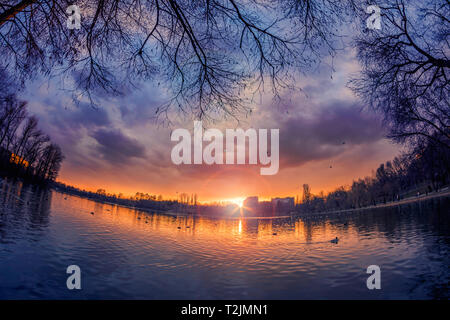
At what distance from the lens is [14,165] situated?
2045 inches

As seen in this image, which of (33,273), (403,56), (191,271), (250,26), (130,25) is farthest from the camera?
(403,56)

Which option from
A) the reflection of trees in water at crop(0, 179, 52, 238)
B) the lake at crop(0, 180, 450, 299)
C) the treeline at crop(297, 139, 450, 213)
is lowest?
the lake at crop(0, 180, 450, 299)

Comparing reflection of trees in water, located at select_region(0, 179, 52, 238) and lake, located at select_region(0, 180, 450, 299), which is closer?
lake, located at select_region(0, 180, 450, 299)

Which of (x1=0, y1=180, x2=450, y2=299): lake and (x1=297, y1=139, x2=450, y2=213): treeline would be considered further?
(x1=297, y1=139, x2=450, y2=213): treeline

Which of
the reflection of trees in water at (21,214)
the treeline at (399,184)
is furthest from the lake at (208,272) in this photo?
the treeline at (399,184)

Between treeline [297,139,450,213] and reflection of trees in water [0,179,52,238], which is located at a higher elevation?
treeline [297,139,450,213]

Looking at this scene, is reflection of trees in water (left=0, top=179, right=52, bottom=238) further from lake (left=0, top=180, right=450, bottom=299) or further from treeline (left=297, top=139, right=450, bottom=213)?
treeline (left=297, top=139, right=450, bottom=213)

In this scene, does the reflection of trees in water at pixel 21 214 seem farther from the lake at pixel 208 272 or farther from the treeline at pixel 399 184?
the treeline at pixel 399 184

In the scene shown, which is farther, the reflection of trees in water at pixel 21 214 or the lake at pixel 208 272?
the reflection of trees in water at pixel 21 214

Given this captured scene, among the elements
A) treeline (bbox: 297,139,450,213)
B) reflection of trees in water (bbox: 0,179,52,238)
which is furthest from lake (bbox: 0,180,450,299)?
treeline (bbox: 297,139,450,213)
